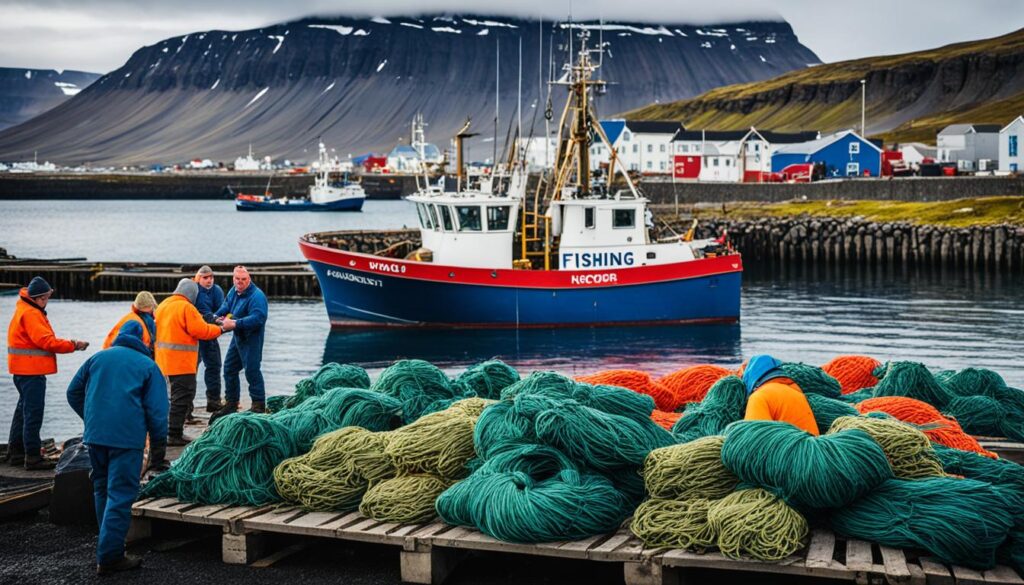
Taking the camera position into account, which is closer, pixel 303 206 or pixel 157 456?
pixel 157 456

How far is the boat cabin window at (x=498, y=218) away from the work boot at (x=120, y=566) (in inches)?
594

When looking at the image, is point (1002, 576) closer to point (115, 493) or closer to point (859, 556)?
point (859, 556)

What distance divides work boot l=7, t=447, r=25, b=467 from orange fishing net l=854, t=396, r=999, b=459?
19.9 feet

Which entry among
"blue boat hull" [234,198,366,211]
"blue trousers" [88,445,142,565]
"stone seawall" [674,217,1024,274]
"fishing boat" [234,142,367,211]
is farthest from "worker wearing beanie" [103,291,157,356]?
"blue boat hull" [234,198,366,211]

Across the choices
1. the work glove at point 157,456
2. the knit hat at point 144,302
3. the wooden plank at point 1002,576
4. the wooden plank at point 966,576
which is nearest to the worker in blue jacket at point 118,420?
the work glove at point 157,456

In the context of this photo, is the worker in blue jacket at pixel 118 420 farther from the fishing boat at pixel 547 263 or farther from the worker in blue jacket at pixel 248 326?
the fishing boat at pixel 547 263

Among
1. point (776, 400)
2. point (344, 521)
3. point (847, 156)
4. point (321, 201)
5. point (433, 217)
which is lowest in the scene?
point (344, 521)

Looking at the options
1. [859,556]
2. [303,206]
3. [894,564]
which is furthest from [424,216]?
[303,206]

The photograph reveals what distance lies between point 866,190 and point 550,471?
4792 centimetres

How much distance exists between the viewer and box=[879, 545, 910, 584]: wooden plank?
4824 mm

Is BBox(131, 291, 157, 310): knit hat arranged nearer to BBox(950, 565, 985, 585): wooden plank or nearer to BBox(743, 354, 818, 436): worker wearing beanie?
BBox(743, 354, 818, 436): worker wearing beanie

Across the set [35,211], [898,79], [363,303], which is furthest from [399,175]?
[363,303]

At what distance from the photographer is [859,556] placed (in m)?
5.06

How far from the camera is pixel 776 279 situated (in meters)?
34.3
